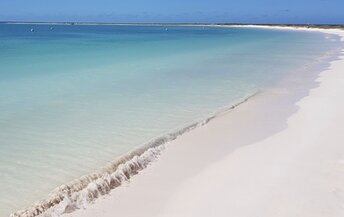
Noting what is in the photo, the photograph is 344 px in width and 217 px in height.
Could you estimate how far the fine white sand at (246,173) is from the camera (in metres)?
4.40

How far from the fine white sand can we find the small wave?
0.15 meters

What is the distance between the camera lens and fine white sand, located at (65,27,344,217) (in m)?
4.40

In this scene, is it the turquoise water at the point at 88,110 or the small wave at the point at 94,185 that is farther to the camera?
the turquoise water at the point at 88,110

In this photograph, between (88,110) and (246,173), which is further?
(88,110)

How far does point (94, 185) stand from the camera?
16.5 feet

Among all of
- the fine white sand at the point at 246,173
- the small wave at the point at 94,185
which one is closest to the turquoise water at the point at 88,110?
the small wave at the point at 94,185

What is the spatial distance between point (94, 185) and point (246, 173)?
2011mm

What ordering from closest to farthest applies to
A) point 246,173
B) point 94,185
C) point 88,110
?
1. point 94,185
2. point 246,173
3. point 88,110

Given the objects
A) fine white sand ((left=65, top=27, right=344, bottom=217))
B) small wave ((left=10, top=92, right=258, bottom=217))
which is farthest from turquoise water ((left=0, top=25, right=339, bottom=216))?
fine white sand ((left=65, top=27, right=344, bottom=217))

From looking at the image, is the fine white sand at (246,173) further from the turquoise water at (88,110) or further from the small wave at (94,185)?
the turquoise water at (88,110)

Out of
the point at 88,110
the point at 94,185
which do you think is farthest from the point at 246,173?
the point at 88,110

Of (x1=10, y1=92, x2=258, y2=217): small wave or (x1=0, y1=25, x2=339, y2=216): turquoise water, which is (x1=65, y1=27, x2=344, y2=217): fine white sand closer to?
(x1=10, y1=92, x2=258, y2=217): small wave

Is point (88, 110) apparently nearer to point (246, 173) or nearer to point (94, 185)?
point (94, 185)

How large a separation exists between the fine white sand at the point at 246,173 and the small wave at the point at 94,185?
150 mm
